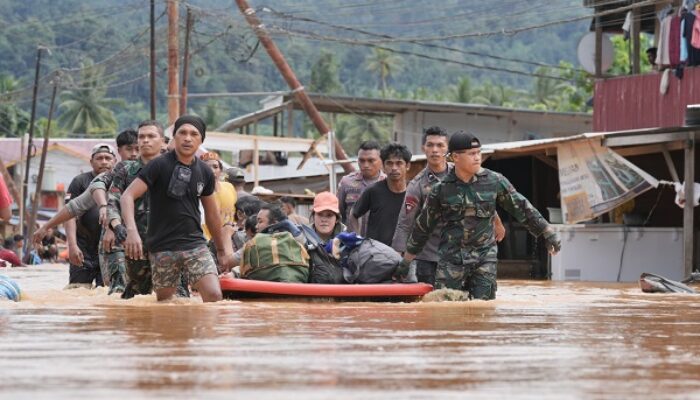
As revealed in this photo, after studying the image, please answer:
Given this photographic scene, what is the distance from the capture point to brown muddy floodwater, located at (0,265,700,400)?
4.52m

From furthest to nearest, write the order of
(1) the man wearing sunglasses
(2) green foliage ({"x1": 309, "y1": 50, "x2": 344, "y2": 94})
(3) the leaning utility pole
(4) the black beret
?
(2) green foliage ({"x1": 309, "y1": 50, "x2": 344, "y2": 94}) → (3) the leaning utility pole → (4) the black beret → (1) the man wearing sunglasses

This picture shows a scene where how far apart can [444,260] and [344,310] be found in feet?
4.22

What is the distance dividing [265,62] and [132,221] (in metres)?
129

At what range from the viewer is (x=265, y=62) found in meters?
137

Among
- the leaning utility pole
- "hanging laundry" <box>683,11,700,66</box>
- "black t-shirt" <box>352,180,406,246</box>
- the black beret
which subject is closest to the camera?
the black beret

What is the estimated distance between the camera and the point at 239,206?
13188 millimetres

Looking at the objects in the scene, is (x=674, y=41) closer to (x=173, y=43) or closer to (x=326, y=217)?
(x=173, y=43)

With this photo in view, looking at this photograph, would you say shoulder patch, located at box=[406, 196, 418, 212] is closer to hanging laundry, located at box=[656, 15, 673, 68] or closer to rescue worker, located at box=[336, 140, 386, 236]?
rescue worker, located at box=[336, 140, 386, 236]

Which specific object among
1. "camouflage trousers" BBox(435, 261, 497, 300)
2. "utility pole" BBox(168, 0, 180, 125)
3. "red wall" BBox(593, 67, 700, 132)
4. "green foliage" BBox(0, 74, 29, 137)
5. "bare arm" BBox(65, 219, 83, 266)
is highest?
"green foliage" BBox(0, 74, 29, 137)

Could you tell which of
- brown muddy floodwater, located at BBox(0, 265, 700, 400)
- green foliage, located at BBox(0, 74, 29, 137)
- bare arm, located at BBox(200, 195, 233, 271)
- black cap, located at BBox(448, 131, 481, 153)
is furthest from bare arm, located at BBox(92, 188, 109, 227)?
green foliage, located at BBox(0, 74, 29, 137)

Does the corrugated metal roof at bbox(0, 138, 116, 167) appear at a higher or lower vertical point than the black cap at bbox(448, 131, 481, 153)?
higher

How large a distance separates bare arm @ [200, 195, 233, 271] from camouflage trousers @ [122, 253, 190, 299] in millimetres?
433

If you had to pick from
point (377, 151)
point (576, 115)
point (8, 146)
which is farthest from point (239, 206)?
point (8, 146)

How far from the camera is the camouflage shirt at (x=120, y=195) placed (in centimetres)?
1052
